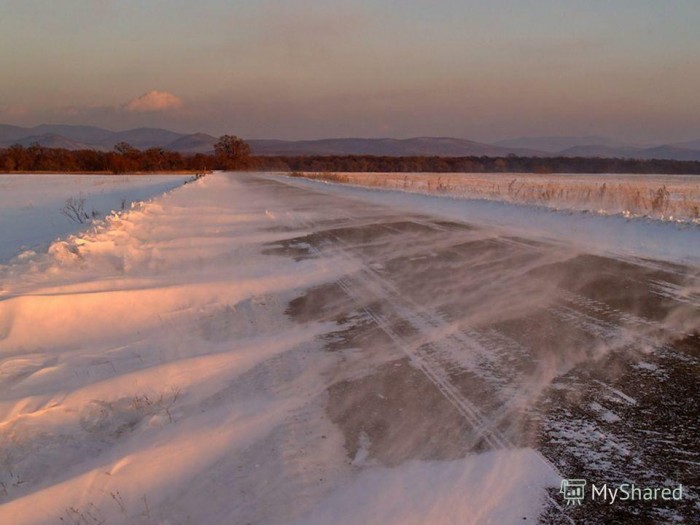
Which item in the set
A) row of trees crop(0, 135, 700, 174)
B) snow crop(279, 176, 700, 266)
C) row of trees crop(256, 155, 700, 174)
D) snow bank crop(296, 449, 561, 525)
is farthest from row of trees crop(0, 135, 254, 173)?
snow bank crop(296, 449, 561, 525)

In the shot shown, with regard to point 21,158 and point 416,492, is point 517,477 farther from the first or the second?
point 21,158

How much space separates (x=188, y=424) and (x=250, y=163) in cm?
15216

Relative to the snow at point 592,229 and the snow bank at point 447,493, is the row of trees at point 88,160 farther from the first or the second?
the snow bank at point 447,493

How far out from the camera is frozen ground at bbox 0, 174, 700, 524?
9.58ft

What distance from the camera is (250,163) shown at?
151 meters

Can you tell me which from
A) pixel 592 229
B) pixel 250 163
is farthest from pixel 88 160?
pixel 592 229

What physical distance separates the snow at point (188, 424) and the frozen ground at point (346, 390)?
0.02 metres

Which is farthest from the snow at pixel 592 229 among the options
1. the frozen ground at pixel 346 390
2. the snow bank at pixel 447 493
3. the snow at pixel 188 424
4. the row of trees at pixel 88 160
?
the row of trees at pixel 88 160

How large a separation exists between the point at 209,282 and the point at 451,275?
142 inches

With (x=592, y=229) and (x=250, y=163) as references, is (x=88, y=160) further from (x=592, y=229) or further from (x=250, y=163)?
(x=592, y=229)

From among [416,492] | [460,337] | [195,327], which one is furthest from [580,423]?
[195,327]

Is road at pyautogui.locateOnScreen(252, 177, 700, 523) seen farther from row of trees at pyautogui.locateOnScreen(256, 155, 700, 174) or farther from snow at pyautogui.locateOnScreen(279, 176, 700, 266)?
row of trees at pyautogui.locateOnScreen(256, 155, 700, 174)

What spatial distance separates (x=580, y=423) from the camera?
139 inches

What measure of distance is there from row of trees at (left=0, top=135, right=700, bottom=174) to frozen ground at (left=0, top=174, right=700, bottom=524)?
8985cm
